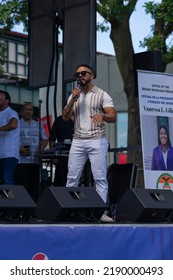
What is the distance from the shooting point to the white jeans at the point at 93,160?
8680mm

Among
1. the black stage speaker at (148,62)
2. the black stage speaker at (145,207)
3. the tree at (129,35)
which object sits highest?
the tree at (129,35)

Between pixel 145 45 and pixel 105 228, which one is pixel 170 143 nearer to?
pixel 105 228

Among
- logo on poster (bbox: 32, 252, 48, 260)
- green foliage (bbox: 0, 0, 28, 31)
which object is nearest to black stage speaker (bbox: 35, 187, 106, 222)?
logo on poster (bbox: 32, 252, 48, 260)

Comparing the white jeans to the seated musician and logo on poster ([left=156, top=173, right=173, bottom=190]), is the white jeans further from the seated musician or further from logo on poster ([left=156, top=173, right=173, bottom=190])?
the seated musician

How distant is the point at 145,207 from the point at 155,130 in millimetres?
2387

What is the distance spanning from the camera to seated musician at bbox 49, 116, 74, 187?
35.0 ft

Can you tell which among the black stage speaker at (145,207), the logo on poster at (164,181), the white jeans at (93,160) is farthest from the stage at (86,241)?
the logo on poster at (164,181)

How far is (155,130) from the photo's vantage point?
9539 millimetres

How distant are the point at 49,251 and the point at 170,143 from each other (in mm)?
3450

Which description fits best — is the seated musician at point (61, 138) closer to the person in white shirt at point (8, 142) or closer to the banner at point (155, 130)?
the person in white shirt at point (8, 142)

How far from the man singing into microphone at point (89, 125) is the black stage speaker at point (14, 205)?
161 cm

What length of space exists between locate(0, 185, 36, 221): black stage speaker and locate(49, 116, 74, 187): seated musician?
133 inches
